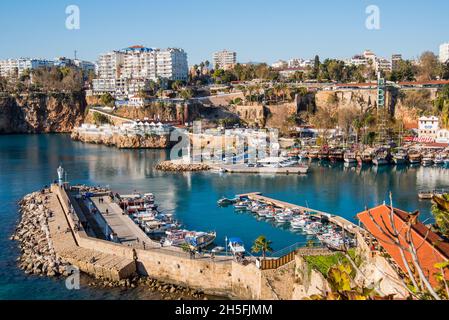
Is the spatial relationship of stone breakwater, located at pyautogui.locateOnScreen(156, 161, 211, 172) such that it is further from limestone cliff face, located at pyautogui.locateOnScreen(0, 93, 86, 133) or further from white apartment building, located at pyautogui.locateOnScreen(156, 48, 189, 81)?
white apartment building, located at pyautogui.locateOnScreen(156, 48, 189, 81)

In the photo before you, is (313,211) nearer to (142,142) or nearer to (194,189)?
(194,189)

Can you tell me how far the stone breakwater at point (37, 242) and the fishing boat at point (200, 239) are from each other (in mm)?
4284

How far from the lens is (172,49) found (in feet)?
244

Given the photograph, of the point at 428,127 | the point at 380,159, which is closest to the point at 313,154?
the point at 380,159

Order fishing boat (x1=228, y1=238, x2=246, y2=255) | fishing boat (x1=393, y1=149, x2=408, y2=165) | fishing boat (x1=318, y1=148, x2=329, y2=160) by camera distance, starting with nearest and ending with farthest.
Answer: fishing boat (x1=228, y1=238, x2=246, y2=255)
fishing boat (x1=393, y1=149, x2=408, y2=165)
fishing boat (x1=318, y1=148, x2=329, y2=160)

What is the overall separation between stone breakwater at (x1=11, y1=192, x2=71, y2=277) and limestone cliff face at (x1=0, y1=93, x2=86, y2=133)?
42.6 metres

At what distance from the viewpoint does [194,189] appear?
94.5ft

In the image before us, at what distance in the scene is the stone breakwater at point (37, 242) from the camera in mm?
15109

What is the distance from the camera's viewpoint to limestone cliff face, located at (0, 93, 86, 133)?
63.5 metres

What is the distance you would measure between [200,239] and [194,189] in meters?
11.2

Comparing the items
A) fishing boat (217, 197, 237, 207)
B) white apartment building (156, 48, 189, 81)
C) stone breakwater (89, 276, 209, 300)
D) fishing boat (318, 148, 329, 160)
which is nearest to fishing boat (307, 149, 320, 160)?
fishing boat (318, 148, 329, 160)

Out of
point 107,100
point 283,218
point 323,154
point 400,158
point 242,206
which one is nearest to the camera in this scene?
point 283,218

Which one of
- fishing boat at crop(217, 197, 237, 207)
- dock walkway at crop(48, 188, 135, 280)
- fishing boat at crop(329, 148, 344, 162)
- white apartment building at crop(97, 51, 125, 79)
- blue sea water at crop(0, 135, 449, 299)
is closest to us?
dock walkway at crop(48, 188, 135, 280)
